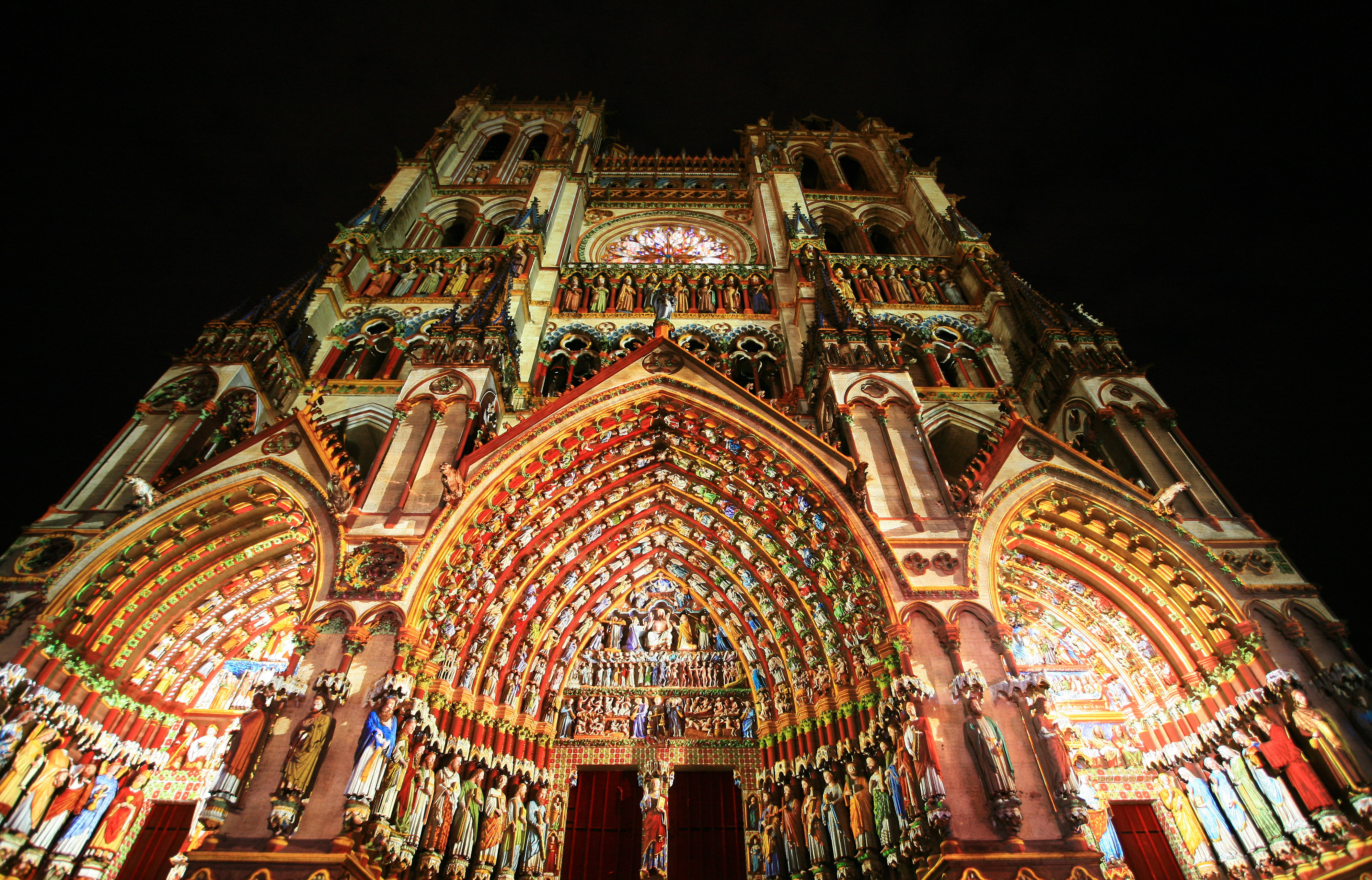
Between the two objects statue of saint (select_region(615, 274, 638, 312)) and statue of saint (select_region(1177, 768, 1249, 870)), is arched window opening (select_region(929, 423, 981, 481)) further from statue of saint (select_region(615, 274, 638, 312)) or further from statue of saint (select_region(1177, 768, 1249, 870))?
statue of saint (select_region(615, 274, 638, 312))

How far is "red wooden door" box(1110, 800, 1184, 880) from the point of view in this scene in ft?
29.4

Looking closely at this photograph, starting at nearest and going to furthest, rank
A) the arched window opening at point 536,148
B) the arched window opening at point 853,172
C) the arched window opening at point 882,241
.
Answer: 1. the arched window opening at point 882,241
2. the arched window opening at point 536,148
3. the arched window opening at point 853,172

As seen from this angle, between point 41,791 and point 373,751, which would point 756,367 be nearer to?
point 373,751

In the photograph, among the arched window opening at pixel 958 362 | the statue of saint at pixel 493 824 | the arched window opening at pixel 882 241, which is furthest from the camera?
the arched window opening at pixel 882 241

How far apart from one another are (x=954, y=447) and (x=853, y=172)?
1643cm

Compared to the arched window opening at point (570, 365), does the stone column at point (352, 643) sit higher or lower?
lower

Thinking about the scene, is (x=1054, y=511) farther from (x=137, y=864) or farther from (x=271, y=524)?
(x=137, y=864)

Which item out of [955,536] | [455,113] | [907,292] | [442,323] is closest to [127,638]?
[442,323]

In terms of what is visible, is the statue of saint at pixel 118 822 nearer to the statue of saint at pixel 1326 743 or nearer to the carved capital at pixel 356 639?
the carved capital at pixel 356 639

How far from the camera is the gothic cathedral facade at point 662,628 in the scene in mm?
7539

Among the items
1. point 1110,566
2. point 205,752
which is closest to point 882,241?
point 1110,566

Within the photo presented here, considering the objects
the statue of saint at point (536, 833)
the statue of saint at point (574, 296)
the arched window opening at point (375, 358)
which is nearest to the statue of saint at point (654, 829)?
the statue of saint at point (536, 833)

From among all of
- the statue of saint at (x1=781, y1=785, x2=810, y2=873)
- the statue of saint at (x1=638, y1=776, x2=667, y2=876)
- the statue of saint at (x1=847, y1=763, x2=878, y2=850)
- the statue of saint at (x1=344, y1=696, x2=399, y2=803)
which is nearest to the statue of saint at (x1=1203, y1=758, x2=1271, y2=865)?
the statue of saint at (x1=847, y1=763, x2=878, y2=850)

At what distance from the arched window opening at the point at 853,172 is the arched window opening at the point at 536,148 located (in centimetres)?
1057
